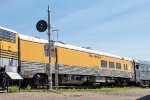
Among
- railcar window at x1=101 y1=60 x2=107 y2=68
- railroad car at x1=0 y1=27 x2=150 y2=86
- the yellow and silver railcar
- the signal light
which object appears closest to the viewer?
railroad car at x1=0 y1=27 x2=150 y2=86

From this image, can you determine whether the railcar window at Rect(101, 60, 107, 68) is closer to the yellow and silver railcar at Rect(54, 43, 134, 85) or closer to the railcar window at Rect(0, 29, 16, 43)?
the yellow and silver railcar at Rect(54, 43, 134, 85)

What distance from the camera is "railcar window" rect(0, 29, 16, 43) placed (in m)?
18.7

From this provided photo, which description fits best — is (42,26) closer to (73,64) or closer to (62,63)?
(62,63)

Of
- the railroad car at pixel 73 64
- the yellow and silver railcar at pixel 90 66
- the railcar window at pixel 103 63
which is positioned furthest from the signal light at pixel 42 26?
the railcar window at pixel 103 63

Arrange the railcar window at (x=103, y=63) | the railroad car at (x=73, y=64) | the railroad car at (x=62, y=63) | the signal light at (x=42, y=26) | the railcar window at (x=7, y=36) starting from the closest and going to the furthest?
the railcar window at (x=7, y=36) → the railroad car at (x=62, y=63) → the railroad car at (x=73, y=64) → the signal light at (x=42, y=26) → the railcar window at (x=103, y=63)

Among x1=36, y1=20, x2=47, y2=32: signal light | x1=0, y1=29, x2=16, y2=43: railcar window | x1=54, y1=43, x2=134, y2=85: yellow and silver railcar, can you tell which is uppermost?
x1=36, y1=20, x2=47, y2=32: signal light

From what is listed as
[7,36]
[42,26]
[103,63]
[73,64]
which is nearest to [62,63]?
[73,64]

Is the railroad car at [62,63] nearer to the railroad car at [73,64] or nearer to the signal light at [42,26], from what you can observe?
the railroad car at [73,64]

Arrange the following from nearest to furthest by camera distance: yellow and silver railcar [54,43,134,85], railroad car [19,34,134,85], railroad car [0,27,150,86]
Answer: railroad car [0,27,150,86] → railroad car [19,34,134,85] → yellow and silver railcar [54,43,134,85]

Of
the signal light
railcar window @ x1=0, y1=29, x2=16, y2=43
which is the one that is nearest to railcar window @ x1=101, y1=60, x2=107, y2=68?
the signal light

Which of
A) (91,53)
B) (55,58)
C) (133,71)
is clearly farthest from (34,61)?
(133,71)

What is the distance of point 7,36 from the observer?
1920 centimetres

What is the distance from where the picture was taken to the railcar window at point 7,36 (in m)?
18.7

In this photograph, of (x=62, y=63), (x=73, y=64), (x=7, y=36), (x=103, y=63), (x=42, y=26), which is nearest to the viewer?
(x=7, y=36)
